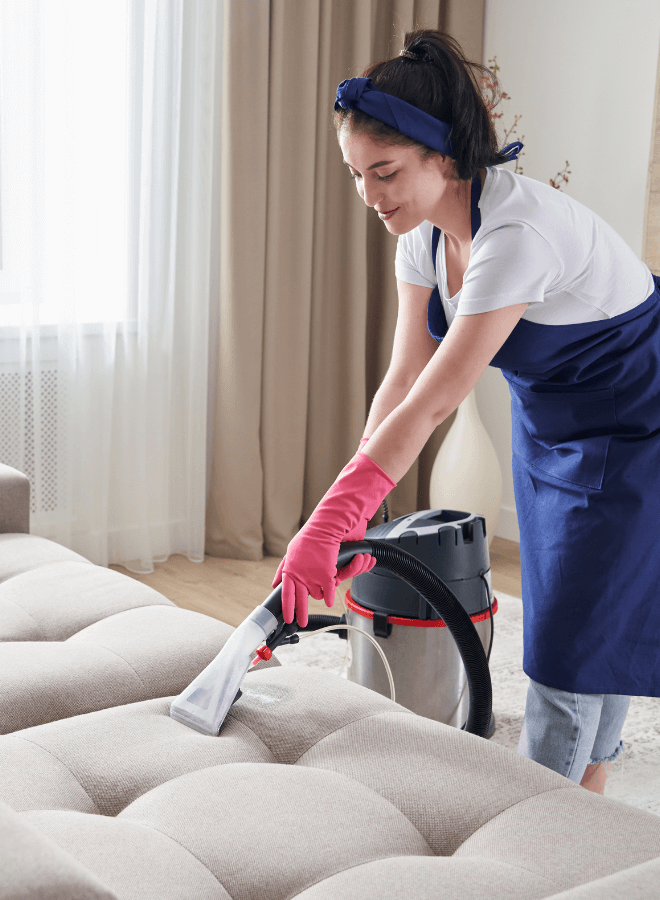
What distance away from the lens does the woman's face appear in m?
1.22

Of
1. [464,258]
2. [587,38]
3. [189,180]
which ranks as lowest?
[464,258]

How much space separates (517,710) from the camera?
6.96 feet

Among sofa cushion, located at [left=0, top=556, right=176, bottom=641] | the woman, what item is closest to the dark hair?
the woman

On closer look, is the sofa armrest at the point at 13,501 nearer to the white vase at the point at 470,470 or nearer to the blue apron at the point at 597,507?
the blue apron at the point at 597,507

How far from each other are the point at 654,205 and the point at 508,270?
2047 mm

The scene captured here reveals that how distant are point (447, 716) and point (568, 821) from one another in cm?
95

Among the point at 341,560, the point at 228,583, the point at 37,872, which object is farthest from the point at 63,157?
the point at 37,872

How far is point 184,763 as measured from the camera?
3.43ft

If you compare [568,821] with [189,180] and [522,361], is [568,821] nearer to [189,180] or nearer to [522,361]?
[522,361]

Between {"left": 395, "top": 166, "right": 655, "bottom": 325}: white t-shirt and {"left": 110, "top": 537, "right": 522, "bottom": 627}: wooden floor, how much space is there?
5.02 feet

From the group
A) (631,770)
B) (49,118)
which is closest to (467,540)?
(631,770)

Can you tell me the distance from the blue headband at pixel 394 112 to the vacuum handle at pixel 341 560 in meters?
0.54

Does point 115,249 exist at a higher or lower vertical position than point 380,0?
lower

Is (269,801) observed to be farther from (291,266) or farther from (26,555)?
(291,266)
